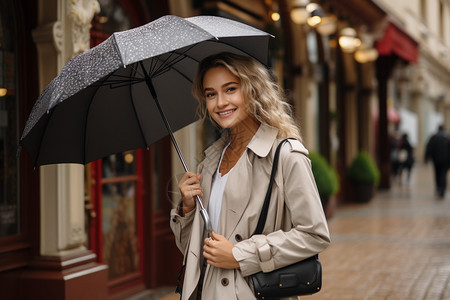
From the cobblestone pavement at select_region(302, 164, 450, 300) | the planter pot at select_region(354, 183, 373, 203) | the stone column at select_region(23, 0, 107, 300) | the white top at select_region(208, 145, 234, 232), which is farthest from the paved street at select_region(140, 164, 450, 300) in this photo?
the white top at select_region(208, 145, 234, 232)

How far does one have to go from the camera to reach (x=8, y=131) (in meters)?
4.84

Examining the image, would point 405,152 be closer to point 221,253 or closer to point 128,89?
point 128,89

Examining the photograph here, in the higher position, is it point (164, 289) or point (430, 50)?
point (430, 50)

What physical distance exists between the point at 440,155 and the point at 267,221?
14246 mm

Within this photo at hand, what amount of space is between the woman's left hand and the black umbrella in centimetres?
15

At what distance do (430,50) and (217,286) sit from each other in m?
30.9

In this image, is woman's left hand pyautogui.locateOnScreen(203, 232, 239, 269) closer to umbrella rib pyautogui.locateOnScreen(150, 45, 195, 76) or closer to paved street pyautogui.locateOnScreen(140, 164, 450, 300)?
umbrella rib pyautogui.locateOnScreen(150, 45, 195, 76)

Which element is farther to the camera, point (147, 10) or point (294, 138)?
point (147, 10)

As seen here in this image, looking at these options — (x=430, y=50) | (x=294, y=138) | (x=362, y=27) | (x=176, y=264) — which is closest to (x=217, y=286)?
(x=294, y=138)

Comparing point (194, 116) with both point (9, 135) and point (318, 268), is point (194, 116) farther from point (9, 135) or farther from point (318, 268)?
point (9, 135)

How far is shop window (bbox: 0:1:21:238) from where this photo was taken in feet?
15.7

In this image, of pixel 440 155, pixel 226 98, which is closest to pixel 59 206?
pixel 226 98

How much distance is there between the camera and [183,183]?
102 inches

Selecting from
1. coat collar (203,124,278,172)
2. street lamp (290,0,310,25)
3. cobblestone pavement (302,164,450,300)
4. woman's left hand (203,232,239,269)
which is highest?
street lamp (290,0,310,25)
